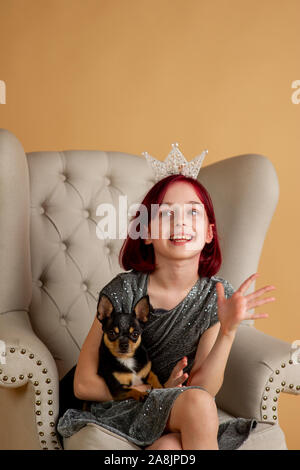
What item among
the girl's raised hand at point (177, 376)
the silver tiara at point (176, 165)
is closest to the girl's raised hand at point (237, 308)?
the girl's raised hand at point (177, 376)

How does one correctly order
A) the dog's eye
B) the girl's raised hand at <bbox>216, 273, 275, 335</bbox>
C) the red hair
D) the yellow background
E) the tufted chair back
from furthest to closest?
the yellow background
the tufted chair back
the red hair
the dog's eye
the girl's raised hand at <bbox>216, 273, 275, 335</bbox>

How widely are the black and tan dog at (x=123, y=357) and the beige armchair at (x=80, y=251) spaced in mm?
180

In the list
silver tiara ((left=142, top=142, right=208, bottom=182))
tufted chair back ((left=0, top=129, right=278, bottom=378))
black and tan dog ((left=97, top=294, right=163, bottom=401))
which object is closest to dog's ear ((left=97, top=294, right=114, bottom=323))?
black and tan dog ((left=97, top=294, right=163, bottom=401))

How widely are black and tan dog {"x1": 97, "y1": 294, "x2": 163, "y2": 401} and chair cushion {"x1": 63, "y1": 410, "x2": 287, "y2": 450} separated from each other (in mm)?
128

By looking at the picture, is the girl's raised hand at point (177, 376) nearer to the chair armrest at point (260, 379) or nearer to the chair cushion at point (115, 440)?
the chair cushion at point (115, 440)

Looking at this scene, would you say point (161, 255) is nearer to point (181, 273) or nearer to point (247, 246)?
point (181, 273)

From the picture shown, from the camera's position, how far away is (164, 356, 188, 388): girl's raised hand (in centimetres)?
139

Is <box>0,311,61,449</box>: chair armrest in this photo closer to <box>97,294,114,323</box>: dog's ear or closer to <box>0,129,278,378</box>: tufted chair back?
<box>97,294,114,323</box>: dog's ear

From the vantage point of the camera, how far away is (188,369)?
1536 mm

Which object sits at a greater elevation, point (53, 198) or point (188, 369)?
point (53, 198)

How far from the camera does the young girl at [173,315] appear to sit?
4.48ft
